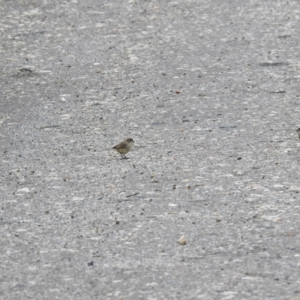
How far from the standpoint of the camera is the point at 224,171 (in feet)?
21.9

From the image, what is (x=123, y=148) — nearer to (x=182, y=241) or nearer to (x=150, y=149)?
(x=150, y=149)

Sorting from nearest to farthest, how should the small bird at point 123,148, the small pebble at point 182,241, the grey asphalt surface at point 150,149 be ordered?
the grey asphalt surface at point 150,149 → the small pebble at point 182,241 → the small bird at point 123,148

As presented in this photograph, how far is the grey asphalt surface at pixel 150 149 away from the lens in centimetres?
502

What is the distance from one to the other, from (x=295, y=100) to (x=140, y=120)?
153cm

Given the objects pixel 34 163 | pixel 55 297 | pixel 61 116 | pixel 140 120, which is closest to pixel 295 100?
pixel 140 120

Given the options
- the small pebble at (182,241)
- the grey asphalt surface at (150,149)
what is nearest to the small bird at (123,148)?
the grey asphalt surface at (150,149)

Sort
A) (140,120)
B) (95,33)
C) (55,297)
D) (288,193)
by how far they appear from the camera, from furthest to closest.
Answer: (95,33), (140,120), (288,193), (55,297)

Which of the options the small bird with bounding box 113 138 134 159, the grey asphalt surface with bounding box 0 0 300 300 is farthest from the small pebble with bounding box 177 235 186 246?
the small bird with bounding box 113 138 134 159

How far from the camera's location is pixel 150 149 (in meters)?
7.24

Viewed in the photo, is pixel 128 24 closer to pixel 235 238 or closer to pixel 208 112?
pixel 208 112

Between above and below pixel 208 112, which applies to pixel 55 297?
above

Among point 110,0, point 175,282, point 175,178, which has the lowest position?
point 110,0

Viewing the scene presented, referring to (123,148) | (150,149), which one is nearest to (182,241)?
(123,148)

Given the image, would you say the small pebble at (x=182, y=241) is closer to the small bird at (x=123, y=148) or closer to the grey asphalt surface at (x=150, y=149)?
the grey asphalt surface at (x=150, y=149)
